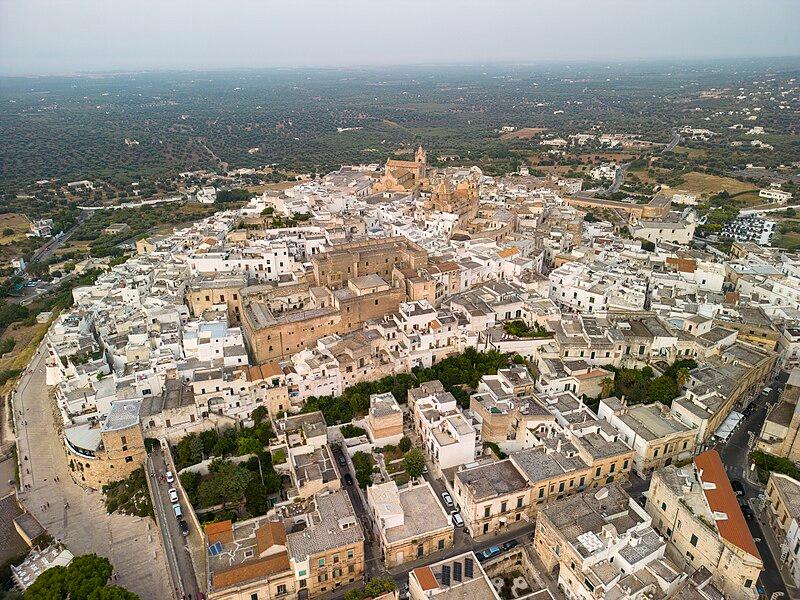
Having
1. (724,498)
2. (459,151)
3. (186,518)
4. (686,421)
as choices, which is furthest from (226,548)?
(459,151)

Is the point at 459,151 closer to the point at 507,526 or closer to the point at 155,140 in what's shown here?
the point at 155,140

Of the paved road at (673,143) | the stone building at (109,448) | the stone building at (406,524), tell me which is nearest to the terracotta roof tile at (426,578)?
the stone building at (406,524)

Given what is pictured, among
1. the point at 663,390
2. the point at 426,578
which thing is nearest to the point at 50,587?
the point at 426,578

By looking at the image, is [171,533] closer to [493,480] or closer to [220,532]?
[220,532]

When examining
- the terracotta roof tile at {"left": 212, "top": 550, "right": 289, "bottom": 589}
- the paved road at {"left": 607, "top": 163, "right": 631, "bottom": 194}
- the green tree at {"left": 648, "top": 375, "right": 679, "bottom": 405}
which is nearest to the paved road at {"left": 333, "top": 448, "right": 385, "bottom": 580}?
the terracotta roof tile at {"left": 212, "top": 550, "right": 289, "bottom": 589}

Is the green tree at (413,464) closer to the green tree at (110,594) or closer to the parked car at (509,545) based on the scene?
the parked car at (509,545)

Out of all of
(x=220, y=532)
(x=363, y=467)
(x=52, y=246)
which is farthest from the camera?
(x=52, y=246)
